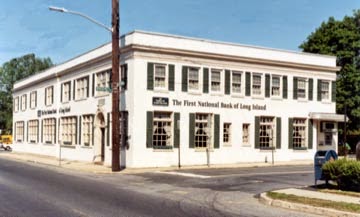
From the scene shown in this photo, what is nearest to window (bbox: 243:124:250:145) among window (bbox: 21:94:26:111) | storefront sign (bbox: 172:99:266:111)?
storefront sign (bbox: 172:99:266:111)

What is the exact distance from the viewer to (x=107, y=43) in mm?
31953

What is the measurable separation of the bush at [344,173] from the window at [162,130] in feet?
47.0

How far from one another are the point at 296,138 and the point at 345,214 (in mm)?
23757

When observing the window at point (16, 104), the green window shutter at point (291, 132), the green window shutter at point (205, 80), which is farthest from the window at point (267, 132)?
the window at point (16, 104)

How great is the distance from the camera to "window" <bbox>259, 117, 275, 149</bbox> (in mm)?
33094

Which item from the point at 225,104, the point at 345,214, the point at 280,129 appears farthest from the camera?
the point at 280,129

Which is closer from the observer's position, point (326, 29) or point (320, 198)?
point (320, 198)

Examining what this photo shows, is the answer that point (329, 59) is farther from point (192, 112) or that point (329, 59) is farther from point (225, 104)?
point (192, 112)

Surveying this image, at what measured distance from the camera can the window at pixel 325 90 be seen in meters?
35.8

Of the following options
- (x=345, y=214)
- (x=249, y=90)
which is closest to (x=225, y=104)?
(x=249, y=90)

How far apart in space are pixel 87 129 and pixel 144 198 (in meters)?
20.6

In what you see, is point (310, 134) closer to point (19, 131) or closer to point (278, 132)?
point (278, 132)

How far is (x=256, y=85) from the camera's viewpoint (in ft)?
108

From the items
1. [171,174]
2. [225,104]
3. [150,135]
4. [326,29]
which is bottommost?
[171,174]
